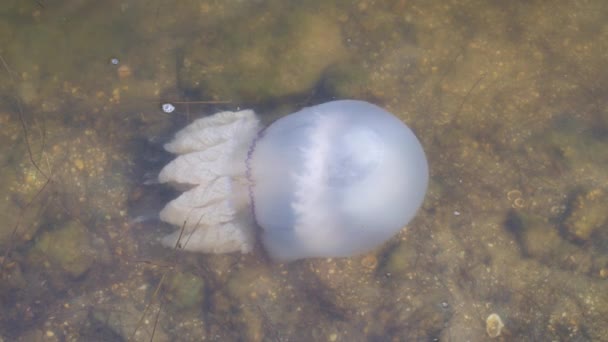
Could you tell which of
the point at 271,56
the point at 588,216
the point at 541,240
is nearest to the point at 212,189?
the point at 271,56

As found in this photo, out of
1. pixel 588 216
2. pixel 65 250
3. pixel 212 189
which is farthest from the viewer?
pixel 65 250

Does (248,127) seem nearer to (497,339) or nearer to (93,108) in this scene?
(93,108)

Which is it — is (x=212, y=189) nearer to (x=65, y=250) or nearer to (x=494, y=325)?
(x=65, y=250)

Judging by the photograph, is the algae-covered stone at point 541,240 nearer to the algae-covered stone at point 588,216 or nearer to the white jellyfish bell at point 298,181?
the algae-covered stone at point 588,216

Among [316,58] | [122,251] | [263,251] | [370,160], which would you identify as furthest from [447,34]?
[122,251]

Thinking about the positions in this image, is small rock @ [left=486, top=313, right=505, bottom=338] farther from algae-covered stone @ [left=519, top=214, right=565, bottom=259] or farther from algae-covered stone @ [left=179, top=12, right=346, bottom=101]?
algae-covered stone @ [left=179, top=12, right=346, bottom=101]
